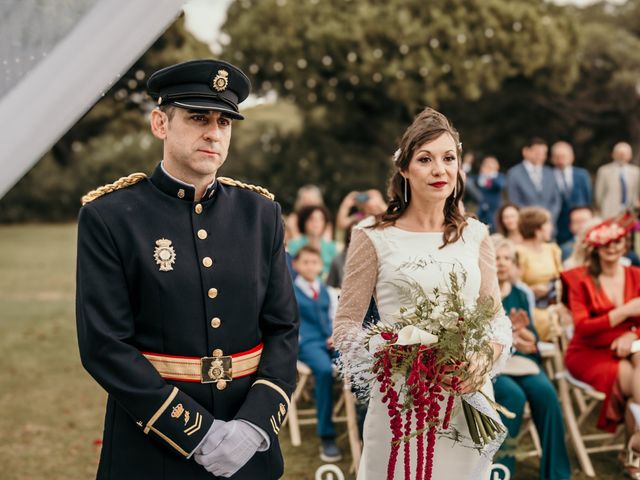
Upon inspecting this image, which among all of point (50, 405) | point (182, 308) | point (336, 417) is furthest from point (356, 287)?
point (50, 405)

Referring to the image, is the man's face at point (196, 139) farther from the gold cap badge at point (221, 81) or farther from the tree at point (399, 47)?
the tree at point (399, 47)

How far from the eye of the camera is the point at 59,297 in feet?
45.9

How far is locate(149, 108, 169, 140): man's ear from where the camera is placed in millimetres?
2527

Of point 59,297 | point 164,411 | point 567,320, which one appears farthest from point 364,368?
point 59,297

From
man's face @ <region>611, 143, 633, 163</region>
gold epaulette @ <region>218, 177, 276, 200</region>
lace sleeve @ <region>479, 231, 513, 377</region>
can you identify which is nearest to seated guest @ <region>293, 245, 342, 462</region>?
lace sleeve @ <region>479, 231, 513, 377</region>

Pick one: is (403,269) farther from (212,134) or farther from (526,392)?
(526,392)

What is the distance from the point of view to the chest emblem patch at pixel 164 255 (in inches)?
97.6

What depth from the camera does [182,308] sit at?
98.3 inches

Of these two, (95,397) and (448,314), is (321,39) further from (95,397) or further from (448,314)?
(448,314)

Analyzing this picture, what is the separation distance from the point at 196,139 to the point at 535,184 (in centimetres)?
859

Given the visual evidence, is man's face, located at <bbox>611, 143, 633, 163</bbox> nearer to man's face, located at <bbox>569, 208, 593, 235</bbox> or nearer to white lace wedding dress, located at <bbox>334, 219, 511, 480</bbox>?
man's face, located at <bbox>569, 208, 593, 235</bbox>

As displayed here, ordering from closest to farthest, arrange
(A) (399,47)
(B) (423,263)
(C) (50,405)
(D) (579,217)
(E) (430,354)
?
(E) (430,354)
(B) (423,263)
(C) (50,405)
(D) (579,217)
(A) (399,47)

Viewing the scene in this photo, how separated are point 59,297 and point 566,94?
19.5 m

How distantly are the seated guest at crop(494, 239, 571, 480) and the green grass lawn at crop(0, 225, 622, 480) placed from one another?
314 mm
